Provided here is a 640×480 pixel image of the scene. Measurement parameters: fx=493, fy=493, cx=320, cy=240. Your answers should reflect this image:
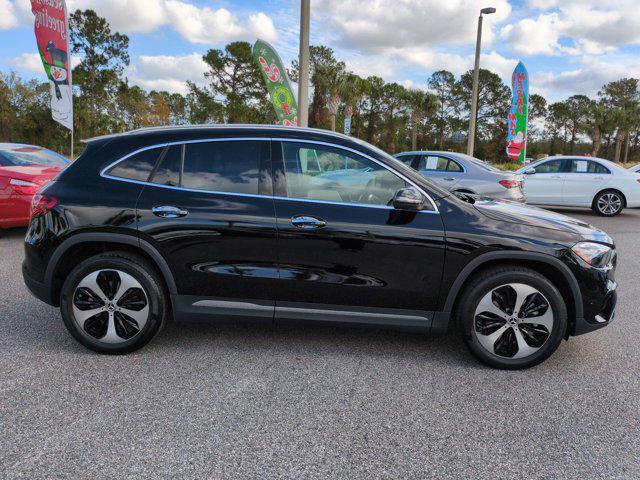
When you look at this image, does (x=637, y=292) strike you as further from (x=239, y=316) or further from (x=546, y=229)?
(x=239, y=316)

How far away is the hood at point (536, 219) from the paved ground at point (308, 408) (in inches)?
38.1

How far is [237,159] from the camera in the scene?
142 inches

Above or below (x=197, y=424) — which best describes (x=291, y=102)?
above

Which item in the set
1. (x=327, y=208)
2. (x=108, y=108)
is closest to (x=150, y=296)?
(x=327, y=208)

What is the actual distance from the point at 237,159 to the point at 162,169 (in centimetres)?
56

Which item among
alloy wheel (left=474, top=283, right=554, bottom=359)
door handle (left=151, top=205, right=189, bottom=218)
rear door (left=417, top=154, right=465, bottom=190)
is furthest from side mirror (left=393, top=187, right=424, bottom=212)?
rear door (left=417, top=154, right=465, bottom=190)

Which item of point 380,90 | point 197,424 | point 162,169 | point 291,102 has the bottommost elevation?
point 197,424

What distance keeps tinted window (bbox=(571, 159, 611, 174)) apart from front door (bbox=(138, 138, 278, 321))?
36.5 ft

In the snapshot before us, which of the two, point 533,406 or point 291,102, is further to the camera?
point 291,102

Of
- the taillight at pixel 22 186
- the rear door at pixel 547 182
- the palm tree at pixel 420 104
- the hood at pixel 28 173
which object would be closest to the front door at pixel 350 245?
the hood at pixel 28 173

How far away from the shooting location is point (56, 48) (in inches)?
565

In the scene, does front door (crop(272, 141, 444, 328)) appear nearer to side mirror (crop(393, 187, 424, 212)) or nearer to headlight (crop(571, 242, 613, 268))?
side mirror (crop(393, 187, 424, 212))

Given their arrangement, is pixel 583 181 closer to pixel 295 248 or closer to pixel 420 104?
pixel 295 248

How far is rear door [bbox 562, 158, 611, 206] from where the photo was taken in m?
12.2
